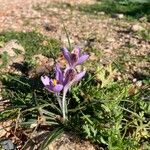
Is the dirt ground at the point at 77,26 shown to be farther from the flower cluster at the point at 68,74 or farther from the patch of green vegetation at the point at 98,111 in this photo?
the flower cluster at the point at 68,74

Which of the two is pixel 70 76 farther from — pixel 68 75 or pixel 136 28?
pixel 136 28

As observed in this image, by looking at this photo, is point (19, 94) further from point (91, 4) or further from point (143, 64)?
point (91, 4)

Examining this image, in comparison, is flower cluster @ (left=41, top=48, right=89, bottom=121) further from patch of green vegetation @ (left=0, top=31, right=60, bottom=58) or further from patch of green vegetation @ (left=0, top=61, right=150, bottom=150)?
patch of green vegetation @ (left=0, top=31, right=60, bottom=58)

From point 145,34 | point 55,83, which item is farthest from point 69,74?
point 145,34

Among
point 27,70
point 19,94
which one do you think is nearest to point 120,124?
point 19,94

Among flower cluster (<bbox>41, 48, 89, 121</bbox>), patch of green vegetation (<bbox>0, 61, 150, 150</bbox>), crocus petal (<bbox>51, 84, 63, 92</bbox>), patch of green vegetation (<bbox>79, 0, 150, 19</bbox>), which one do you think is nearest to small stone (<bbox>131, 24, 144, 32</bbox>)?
patch of green vegetation (<bbox>79, 0, 150, 19</bbox>)

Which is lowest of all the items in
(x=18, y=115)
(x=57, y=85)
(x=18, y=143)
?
(x=18, y=143)

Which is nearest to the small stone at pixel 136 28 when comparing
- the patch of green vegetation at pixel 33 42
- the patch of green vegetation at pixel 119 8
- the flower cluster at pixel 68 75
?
the patch of green vegetation at pixel 119 8
